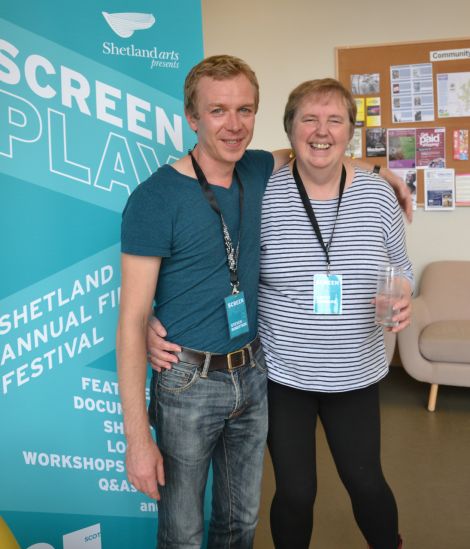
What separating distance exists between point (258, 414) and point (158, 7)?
129cm

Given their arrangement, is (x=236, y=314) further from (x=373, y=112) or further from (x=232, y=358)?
(x=373, y=112)

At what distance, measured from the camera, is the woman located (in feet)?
5.53

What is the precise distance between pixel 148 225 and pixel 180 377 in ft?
1.32

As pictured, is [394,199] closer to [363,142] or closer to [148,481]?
[148,481]

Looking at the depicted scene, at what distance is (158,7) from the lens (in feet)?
5.94

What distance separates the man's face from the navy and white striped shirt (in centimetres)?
30

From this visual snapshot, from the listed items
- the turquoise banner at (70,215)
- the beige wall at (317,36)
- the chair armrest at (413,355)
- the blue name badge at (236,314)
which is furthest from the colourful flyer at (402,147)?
the blue name badge at (236,314)

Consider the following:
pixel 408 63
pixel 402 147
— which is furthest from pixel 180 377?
pixel 408 63

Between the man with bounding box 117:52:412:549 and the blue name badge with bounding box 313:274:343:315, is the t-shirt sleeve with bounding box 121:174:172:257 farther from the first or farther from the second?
the blue name badge with bounding box 313:274:343:315

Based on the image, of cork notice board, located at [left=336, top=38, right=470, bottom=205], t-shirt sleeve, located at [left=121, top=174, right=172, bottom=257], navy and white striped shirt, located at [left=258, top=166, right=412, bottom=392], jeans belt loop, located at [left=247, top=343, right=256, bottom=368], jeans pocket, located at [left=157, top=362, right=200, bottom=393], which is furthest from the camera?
cork notice board, located at [left=336, top=38, right=470, bottom=205]

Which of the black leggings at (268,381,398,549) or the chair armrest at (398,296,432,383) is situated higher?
the black leggings at (268,381,398,549)

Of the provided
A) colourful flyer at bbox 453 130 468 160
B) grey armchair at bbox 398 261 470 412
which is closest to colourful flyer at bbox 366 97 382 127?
colourful flyer at bbox 453 130 468 160

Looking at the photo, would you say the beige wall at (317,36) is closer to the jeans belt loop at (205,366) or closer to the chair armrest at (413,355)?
the chair armrest at (413,355)

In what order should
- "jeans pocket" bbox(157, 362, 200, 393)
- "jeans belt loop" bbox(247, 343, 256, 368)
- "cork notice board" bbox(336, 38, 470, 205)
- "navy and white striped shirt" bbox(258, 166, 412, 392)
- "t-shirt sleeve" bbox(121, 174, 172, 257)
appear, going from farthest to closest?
"cork notice board" bbox(336, 38, 470, 205) → "navy and white striped shirt" bbox(258, 166, 412, 392) → "jeans belt loop" bbox(247, 343, 256, 368) → "jeans pocket" bbox(157, 362, 200, 393) → "t-shirt sleeve" bbox(121, 174, 172, 257)
